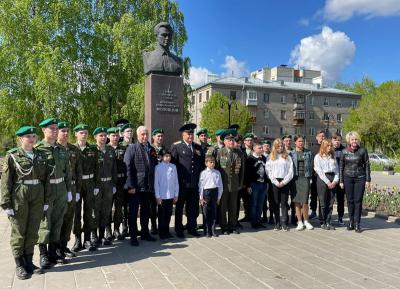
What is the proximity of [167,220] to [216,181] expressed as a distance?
1124mm

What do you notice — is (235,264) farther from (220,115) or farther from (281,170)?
(220,115)

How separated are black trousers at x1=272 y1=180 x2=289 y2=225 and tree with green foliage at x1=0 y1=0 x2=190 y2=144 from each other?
12756 mm

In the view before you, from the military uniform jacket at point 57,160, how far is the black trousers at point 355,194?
5.30m

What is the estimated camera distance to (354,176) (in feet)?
24.6

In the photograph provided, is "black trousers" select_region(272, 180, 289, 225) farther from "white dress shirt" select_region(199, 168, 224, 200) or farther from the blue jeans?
"white dress shirt" select_region(199, 168, 224, 200)

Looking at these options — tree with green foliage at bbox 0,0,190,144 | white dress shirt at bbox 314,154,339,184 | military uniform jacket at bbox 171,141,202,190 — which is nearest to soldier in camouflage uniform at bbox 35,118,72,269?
military uniform jacket at bbox 171,141,202,190

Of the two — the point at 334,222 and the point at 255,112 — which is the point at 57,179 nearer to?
the point at 334,222

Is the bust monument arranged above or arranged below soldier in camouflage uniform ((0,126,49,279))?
above

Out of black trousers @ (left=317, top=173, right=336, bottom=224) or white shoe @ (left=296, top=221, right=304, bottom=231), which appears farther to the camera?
black trousers @ (left=317, top=173, right=336, bottom=224)

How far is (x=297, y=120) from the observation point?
2303 inches

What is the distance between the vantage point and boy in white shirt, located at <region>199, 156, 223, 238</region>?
684cm

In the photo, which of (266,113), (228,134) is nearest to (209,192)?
(228,134)

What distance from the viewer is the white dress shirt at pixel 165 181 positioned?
6598 millimetres

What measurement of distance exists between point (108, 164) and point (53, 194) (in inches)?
50.6
